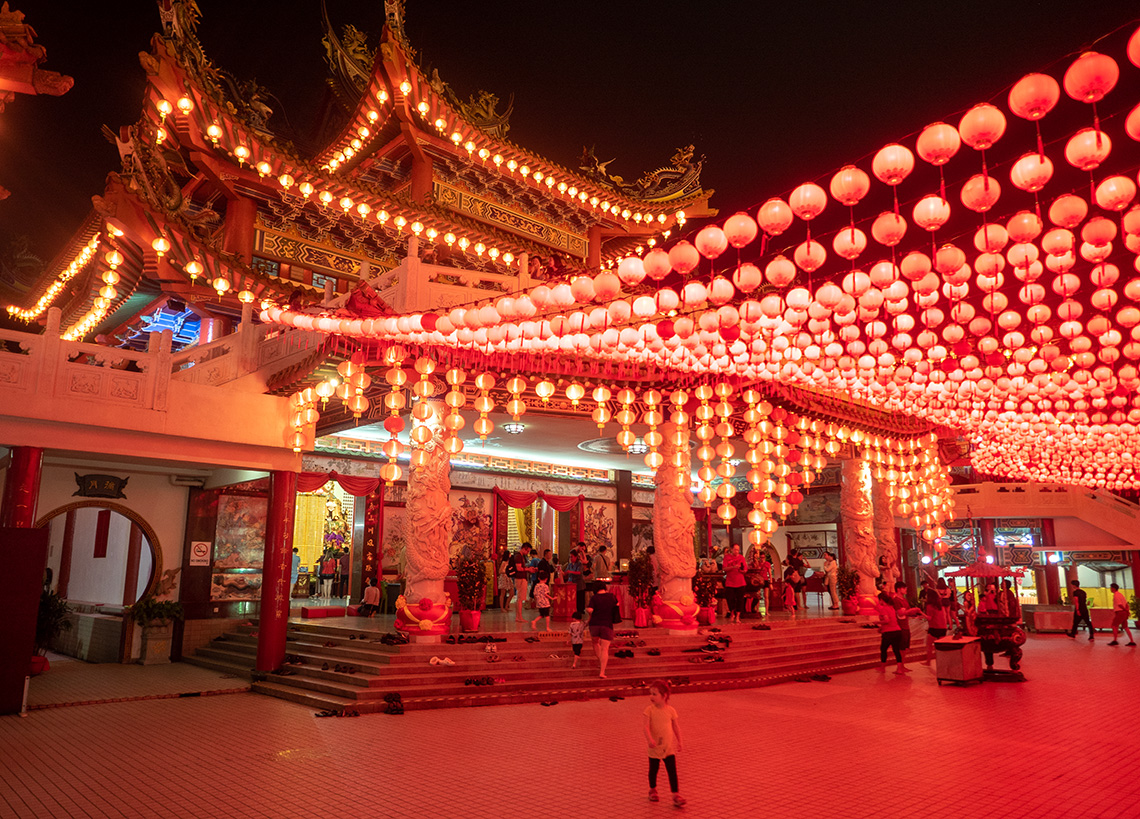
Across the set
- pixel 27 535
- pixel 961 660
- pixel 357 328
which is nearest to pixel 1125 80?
pixel 961 660

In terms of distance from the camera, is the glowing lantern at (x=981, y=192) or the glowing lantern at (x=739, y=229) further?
the glowing lantern at (x=739, y=229)

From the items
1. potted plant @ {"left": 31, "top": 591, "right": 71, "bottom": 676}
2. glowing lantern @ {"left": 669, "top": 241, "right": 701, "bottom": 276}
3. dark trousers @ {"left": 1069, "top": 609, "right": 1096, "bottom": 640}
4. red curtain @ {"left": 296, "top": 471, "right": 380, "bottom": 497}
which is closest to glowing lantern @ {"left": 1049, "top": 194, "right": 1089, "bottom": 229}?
glowing lantern @ {"left": 669, "top": 241, "right": 701, "bottom": 276}

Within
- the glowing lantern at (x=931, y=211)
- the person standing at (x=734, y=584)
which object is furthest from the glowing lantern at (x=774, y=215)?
the person standing at (x=734, y=584)

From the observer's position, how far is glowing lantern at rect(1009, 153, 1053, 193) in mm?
5430

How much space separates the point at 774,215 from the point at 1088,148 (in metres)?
2.41

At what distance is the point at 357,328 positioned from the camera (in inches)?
382

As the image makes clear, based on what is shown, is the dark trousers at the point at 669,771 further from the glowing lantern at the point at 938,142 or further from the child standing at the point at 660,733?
the glowing lantern at the point at 938,142

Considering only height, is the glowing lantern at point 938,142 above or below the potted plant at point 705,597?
above

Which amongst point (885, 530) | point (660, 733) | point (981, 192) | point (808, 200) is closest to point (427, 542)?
point (660, 733)

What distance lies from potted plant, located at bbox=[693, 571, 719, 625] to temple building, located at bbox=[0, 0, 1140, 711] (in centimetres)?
96

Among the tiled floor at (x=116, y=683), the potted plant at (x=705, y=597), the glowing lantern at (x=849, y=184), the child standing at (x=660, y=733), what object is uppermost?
the glowing lantern at (x=849, y=184)

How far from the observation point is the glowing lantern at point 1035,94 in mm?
4633

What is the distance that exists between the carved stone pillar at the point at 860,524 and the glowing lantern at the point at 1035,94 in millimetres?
14820

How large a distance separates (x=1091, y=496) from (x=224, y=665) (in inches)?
1016
